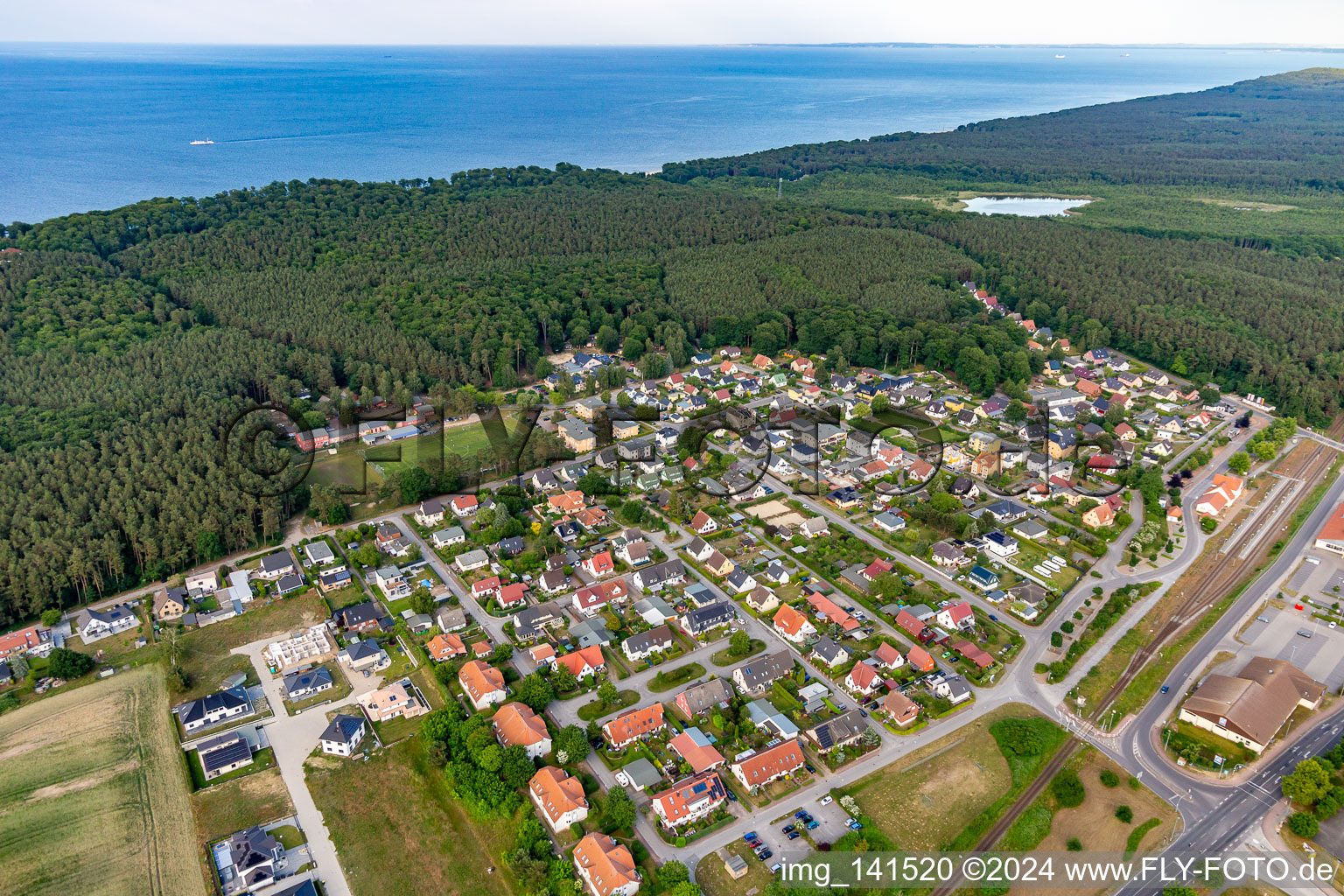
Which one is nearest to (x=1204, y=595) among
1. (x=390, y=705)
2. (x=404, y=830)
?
(x=404, y=830)

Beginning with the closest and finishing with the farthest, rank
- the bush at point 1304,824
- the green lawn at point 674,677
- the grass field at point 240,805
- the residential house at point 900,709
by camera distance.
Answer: the bush at point 1304,824, the grass field at point 240,805, the residential house at point 900,709, the green lawn at point 674,677

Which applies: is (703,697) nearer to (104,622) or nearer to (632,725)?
(632,725)

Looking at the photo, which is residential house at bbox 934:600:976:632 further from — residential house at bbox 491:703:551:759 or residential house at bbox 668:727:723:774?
residential house at bbox 491:703:551:759

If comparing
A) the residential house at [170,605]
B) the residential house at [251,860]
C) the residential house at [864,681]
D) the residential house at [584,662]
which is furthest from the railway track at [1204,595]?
the residential house at [170,605]

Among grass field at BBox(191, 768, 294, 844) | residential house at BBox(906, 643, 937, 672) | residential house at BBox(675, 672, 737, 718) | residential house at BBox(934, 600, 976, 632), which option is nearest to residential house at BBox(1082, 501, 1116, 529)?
residential house at BBox(934, 600, 976, 632)

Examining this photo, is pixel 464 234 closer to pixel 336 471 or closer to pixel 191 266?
pixel 191 266

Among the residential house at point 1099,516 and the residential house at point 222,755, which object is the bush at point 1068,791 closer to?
the residential house at point 1099,516
